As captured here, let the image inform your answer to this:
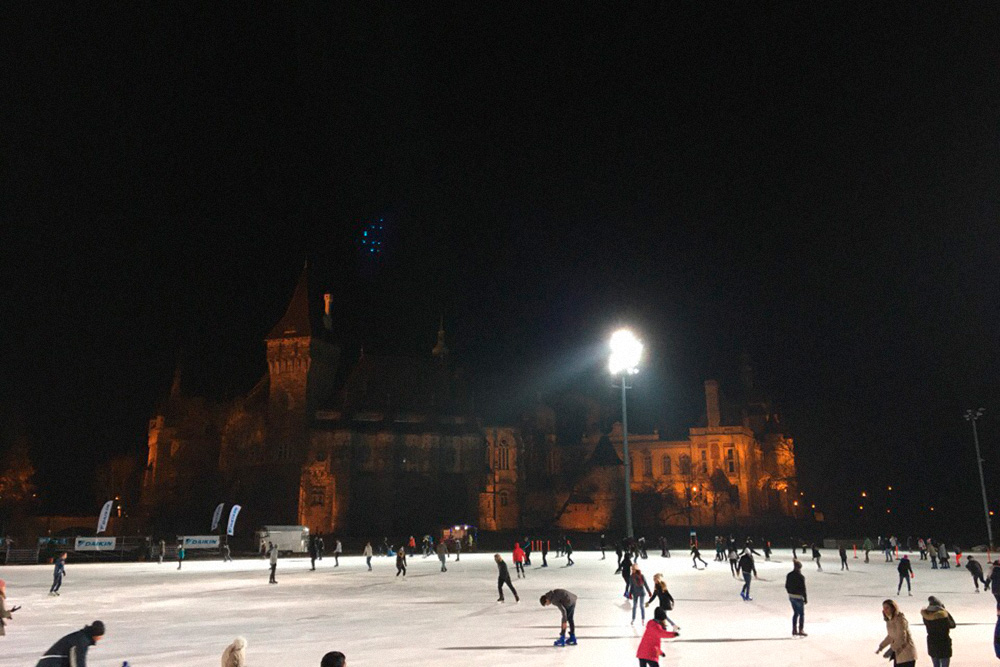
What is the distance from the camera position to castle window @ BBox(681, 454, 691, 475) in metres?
91.6

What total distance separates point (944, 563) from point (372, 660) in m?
32.6

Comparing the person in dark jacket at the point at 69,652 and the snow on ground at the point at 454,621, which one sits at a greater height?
the person in dark jacket at the point at 69,652

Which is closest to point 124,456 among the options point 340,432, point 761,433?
point 340,432

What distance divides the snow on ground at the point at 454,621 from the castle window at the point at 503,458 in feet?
178

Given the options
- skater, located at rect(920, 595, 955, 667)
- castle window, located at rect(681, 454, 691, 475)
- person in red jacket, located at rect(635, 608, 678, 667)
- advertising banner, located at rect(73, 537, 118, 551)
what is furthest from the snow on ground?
castle window, located at rect(681, 454, 691, 475)

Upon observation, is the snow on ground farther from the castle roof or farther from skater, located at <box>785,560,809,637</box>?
the castle roof

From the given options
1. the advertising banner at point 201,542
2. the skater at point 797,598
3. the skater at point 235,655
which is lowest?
the advertising banner at point 201,542

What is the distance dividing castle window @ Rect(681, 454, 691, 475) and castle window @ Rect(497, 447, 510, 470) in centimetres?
2299

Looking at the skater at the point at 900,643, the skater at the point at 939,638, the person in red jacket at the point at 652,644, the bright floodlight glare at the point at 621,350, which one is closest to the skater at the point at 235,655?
the person in red jacket at the point at 652,644

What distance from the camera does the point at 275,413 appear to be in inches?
3022

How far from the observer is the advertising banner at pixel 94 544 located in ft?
154

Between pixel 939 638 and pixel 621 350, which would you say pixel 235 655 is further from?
pixel 621 350

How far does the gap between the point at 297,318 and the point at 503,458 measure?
27.1 m

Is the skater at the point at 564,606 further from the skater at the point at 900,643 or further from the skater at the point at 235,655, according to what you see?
the skater at the point at 235,655
